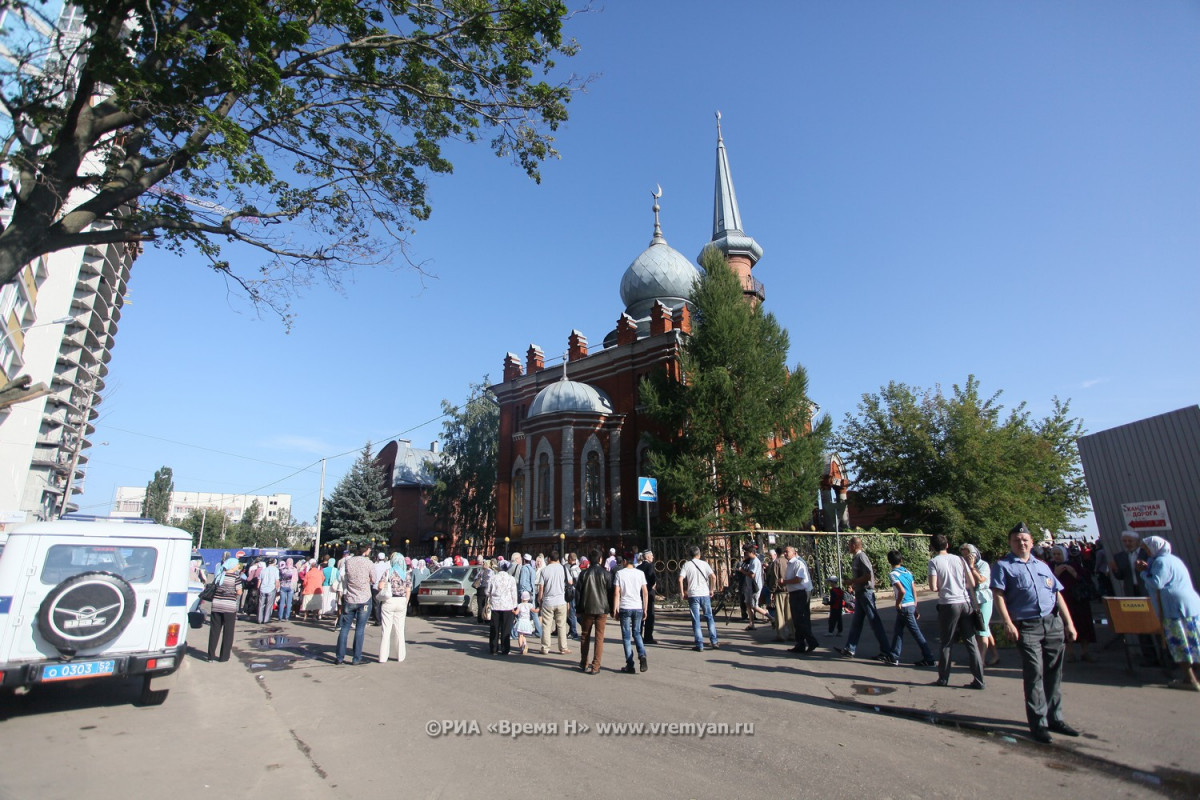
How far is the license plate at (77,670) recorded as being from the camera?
6.43 metres

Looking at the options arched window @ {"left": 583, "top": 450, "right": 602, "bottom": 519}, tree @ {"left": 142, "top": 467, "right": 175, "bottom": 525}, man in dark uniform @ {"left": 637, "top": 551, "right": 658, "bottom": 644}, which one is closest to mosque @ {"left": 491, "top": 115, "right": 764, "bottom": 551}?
arched window @ {"left": 583, "top": 450, "right": 602, "bottom": 519}

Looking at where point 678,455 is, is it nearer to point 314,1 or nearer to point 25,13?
point 314,1

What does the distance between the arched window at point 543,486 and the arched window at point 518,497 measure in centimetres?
150

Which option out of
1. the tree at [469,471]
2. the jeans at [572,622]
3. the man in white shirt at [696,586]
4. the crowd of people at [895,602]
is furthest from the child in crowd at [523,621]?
the tree at [469,471]

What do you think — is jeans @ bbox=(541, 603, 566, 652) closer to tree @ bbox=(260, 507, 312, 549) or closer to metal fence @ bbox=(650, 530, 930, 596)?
metal fence @ bbox=(650, 530, 930, 596)

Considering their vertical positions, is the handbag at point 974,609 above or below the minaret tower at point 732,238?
below

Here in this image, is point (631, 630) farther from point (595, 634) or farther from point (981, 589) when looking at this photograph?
point (981, 589)

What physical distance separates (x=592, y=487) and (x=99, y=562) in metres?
21.6

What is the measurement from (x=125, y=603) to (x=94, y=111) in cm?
555

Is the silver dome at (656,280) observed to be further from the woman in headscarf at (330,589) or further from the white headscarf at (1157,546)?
the white headscarf at (1157,546)

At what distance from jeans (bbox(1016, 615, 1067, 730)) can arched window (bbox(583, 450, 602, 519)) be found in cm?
2195

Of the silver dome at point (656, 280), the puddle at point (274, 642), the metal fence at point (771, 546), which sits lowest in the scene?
the puddle at point (274, 642)

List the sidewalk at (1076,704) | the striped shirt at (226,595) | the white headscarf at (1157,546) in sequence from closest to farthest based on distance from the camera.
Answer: the sidewalk at (1076,704), the white headscarf at (1157,546), the striped shirt at (226,595)

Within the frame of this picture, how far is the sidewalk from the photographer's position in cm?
499
